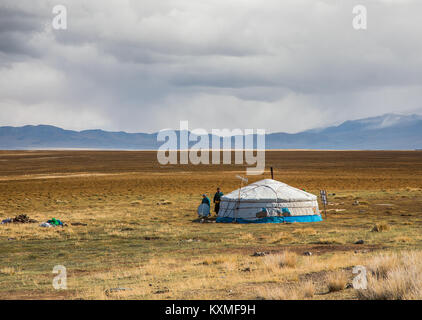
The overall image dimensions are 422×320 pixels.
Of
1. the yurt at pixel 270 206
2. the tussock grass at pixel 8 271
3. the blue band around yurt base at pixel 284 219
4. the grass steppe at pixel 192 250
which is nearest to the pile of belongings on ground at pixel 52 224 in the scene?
the grass steppe at pixel 192 250

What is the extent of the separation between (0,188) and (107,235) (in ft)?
113

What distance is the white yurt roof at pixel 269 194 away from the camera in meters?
27.1

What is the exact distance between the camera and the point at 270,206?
2712 cm

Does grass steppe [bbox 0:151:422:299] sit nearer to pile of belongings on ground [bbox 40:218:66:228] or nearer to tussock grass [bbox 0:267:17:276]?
tussock grass [bbox 0:267:17:276]

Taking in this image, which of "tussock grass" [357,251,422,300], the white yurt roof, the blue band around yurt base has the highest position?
the white yurt roof

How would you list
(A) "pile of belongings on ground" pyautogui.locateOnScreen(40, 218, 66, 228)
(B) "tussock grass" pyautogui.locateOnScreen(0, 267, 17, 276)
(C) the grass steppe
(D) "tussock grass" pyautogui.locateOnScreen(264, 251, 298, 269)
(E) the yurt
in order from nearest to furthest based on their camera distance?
(C) the grass steppe
(D) "tussock grass" pyautogui.locateOnScreen(264, 251, 298, 269)
(B) "tussock grass" pyautogui.locateOnScreen(0, 267, 17, 276)
(E) the yurt
(A) "pile of belongings on ground" pyautogui.locateOnScreen(40, 218, 66, 228)

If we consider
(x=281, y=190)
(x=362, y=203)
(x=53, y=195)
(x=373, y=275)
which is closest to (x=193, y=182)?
(x=53, y=195)

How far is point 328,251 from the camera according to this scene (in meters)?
17.8

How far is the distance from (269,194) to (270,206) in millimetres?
610

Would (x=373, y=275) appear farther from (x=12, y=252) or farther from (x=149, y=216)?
(x=149, y=216)

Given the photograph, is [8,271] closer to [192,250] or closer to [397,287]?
[192,250]

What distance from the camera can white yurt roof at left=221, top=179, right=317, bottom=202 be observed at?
27.1 metres

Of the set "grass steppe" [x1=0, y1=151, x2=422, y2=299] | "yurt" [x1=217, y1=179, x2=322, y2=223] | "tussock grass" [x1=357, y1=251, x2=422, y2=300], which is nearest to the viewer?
"tussock grass" [x1=357, y1=251, x2=422, y2=300]

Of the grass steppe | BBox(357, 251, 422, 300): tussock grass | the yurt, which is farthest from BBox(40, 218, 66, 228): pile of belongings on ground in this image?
BBox(357, 251, 422, 300): tussock grass
